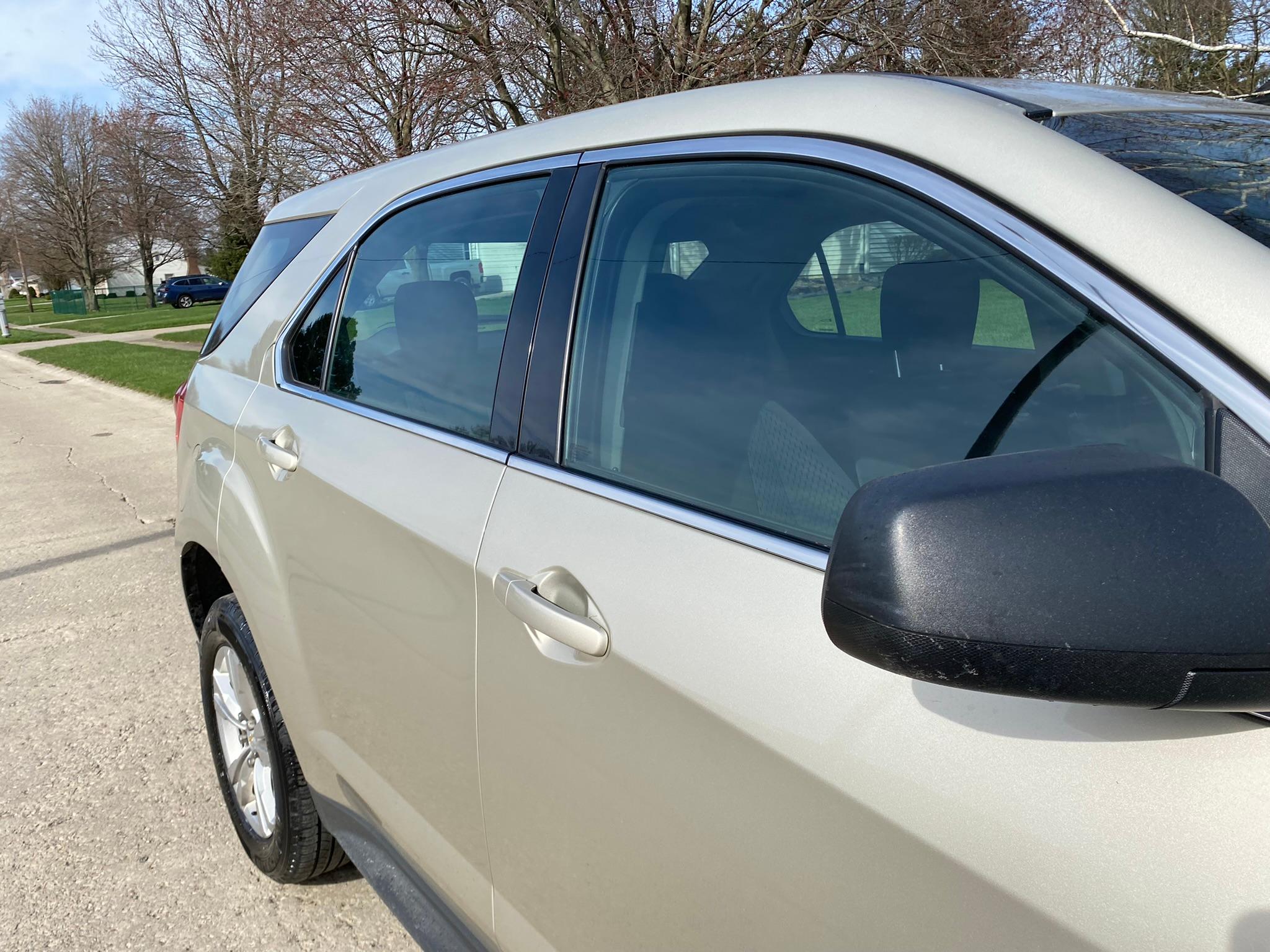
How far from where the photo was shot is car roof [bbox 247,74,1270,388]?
1.00 m

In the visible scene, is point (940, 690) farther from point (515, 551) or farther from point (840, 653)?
point (515, 551)

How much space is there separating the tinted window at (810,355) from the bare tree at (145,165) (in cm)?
2517

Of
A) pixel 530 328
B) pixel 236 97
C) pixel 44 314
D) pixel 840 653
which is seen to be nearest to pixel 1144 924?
pixel 840 653

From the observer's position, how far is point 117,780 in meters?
3.51

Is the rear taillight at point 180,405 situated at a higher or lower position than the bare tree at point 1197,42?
lower

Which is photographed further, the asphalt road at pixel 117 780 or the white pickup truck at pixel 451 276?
the asphalt road at pixel 117 780

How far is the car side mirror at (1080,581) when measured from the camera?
0.79 m

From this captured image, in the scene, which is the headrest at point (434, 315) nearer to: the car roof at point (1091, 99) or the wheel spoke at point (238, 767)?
the car roof at point (1091, 99)

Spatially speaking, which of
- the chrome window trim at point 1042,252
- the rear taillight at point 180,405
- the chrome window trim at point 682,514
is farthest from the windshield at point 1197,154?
the rear taillight at point 180,405

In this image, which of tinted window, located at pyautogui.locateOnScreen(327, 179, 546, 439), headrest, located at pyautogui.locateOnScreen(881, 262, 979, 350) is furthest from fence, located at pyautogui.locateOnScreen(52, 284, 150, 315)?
headrest, located at pyautogui.locateOnScreen(881, 262, 979, 350)

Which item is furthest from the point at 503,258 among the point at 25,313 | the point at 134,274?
the point at 134,274

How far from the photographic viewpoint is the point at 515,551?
1602 mm

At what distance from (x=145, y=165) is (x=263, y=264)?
94.8ft

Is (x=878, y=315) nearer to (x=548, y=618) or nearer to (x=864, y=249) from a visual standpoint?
(x=864, y=249)
